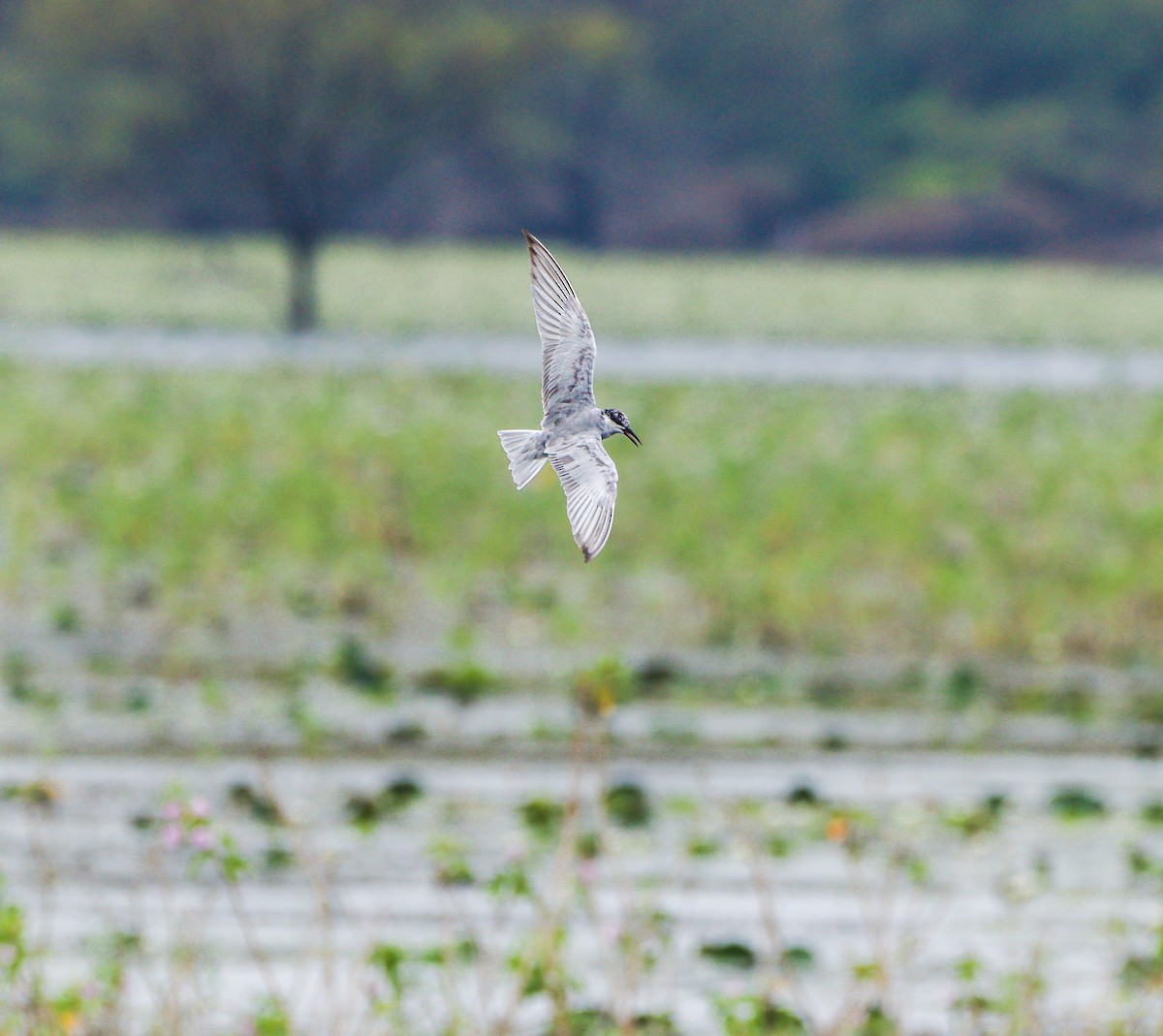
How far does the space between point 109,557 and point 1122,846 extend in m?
4.08

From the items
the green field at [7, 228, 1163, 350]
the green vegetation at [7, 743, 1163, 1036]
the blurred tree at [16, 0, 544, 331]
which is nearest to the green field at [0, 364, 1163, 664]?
the green vegetation at [7, 743, 1163, 1036]

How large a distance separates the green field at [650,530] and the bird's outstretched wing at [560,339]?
5002 millimetres

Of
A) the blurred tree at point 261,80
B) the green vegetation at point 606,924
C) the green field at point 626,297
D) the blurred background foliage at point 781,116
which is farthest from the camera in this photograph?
the green field at point 626,297

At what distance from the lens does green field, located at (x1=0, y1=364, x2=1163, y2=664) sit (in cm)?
678

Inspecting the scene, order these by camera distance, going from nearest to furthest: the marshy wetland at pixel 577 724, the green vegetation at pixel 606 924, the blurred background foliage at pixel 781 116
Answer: the blurred background foliage at pixel 781 116 < the green vegetation at pixel 606 924 < the marshy wetland at pixel 577 724

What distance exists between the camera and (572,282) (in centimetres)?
73

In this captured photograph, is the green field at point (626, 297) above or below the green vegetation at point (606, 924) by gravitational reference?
above

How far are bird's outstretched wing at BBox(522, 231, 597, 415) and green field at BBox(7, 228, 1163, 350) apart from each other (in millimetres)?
18402

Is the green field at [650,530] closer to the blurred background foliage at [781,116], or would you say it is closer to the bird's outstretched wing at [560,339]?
the blurred background foliage at [781,116]

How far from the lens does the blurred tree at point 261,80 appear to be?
1362cm

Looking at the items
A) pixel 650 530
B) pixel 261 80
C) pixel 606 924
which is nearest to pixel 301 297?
pixel 261 80

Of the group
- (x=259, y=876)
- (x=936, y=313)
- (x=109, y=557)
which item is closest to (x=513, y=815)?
(x=259, y=876)

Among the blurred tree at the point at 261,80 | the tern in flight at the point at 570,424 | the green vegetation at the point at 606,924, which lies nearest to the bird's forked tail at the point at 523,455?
the tern in flight at the point at 570,424

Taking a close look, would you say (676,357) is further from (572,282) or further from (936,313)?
(572,282)
